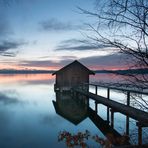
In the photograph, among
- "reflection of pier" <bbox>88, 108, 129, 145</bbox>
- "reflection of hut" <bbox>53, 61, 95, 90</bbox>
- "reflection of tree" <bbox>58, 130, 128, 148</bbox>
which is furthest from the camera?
"reflection of hut" <bbox>53, 61, 95, 90</bbox>

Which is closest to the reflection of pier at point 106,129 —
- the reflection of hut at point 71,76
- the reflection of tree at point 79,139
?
the reflection of tree at point 79,139

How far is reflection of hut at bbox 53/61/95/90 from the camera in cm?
3653

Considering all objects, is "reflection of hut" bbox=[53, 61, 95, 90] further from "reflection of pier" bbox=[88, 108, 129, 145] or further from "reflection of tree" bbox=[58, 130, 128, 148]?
"reflection of tree" bbox=[58, 130, 128, 148]

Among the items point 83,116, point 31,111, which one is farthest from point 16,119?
point 83,116

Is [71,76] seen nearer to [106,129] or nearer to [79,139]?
[106,129]

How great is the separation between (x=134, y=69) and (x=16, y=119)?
19.6 m

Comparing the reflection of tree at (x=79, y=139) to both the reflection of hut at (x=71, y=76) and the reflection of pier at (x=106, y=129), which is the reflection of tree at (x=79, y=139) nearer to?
the reflection of pier at (x=106, y=129)

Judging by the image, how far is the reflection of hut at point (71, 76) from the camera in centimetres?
3653

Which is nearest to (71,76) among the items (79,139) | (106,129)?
(106,129)

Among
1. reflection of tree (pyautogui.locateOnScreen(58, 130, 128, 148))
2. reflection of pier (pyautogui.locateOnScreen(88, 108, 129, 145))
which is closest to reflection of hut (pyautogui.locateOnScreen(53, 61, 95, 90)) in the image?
reflection of pier (pyautogui.locateOnScreen(88, 108, 129, 145))

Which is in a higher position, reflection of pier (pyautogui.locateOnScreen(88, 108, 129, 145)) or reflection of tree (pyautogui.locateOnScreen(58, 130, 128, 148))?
reflection of tree (pyautogui.locateOnScreen(58, 130, 128, 148))

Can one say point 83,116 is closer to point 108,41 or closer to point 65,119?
point 65,119

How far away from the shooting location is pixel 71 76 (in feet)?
120

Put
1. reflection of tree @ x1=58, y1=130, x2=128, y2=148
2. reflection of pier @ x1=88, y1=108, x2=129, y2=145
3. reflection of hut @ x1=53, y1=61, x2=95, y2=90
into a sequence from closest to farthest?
reflection of tree @ x1=58, y1=130, x2=128, y2=148 < reflection of pier @ x1=88, y1=108, x2=129, y2=145 < reflection of hut @ x1=53, y1=61, x2=95, y2=90
